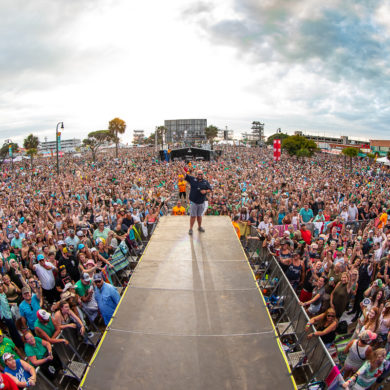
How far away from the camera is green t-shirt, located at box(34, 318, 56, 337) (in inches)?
167

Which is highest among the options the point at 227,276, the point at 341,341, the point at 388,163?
the point at 388,163

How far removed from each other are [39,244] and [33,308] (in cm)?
263

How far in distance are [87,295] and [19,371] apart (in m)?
1.69

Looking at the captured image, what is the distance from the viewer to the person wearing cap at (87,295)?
17.0 ft

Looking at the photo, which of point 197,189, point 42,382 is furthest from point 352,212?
point 42,382

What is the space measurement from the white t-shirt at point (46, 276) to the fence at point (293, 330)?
4.74 metres

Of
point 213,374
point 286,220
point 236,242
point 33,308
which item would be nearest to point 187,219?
point 236,242

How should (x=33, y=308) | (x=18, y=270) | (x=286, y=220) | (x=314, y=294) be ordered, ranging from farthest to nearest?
(x=286, y=220)
(x=18, y=270)
(x=314, y=294)
(x=33, y=308)

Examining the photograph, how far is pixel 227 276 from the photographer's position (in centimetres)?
512

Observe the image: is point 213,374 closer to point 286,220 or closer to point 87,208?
point 286,220

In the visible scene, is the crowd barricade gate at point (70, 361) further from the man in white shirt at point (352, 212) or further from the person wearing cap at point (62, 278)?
the man in white shirt at point (352, 212)

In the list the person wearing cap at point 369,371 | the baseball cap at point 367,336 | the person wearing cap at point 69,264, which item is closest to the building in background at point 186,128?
the person wearing cap at point 69,264

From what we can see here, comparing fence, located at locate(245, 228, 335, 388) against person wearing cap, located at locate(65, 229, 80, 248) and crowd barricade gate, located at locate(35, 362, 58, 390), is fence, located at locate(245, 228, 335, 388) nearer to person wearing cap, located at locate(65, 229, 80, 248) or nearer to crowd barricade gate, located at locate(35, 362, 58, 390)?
crowd barricade gate, located at locate(35, 362, 58, 390)

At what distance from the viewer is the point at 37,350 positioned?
401 cm
